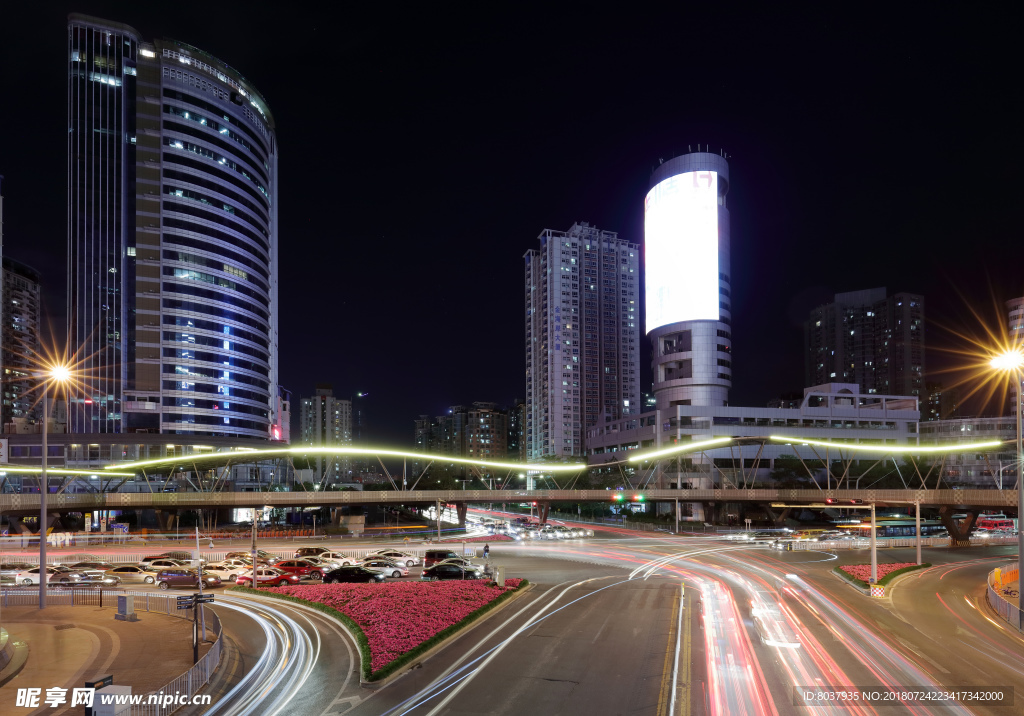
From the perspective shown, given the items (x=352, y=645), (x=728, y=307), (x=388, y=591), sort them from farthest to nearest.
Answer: (x=728, y=307) → (x=388, y=591) → (x=352, y=645)

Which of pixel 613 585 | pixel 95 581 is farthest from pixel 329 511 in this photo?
pixel 613 585

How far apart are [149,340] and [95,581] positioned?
9097 centimetres

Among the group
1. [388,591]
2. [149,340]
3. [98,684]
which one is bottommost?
[388,591]

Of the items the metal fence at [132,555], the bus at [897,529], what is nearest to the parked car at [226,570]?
the metal fence at [132,555]

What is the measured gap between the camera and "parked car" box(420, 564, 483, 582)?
43062 millimetres

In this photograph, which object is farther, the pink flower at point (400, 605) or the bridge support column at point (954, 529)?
the bridge support column at point (954, 529)

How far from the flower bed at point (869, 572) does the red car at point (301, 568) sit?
3347cm

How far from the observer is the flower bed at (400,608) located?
23.5 metres

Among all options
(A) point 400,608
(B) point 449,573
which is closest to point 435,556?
(B) point 449,573

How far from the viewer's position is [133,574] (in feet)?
151

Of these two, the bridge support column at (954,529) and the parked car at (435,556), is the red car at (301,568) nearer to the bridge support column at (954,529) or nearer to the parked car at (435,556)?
the parked car at (435,556)

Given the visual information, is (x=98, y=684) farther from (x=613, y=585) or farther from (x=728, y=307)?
(x=728, y=307)

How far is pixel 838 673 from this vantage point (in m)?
21.3

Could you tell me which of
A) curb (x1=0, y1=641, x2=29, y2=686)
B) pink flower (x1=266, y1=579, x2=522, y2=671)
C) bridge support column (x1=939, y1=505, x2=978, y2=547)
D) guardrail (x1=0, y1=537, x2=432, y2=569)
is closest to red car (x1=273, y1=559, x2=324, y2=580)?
pink flower (x1=266, y1=579, x2=522, y2=671)
